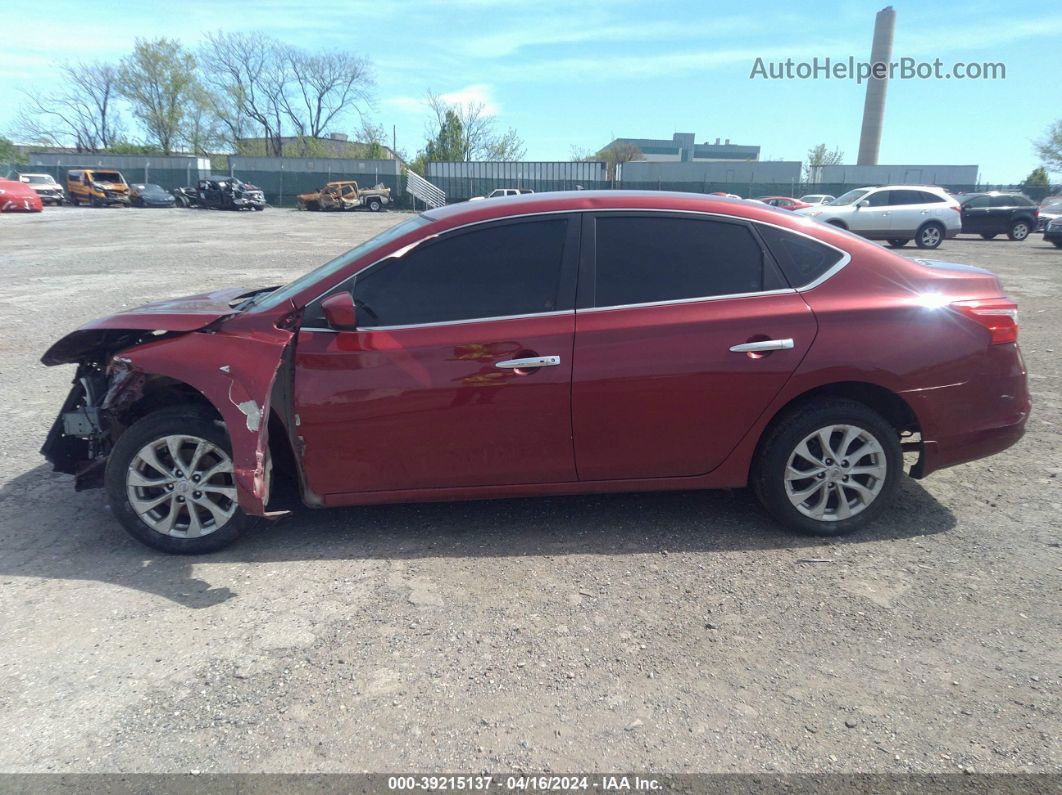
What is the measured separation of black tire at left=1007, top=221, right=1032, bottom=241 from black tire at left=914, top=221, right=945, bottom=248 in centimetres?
612

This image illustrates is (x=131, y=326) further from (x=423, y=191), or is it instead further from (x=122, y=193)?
(x=423, y=191)

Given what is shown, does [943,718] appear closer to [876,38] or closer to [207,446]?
[207,446]

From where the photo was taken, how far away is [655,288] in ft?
13.0

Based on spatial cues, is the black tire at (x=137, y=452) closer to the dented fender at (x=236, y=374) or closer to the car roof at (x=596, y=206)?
the dented fender at (x=236, y=374)

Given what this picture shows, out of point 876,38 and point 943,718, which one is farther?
point 876,38

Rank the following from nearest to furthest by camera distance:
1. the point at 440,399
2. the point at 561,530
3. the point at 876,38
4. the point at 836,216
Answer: the point at 440,399, the point at 561,530, the point at 836,216, the point at 876,38

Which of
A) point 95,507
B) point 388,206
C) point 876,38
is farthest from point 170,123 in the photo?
point 95,507

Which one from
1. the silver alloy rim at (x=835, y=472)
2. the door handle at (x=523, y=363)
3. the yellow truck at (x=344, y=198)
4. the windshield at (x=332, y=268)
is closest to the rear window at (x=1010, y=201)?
the silver alloy rim at (x=835, y=472)

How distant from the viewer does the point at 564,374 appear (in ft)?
12.5

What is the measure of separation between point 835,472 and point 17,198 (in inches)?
1656

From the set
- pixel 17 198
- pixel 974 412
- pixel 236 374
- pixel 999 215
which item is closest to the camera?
pixel 236 374

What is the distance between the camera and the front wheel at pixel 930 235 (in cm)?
2253

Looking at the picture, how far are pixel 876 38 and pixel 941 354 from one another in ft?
256

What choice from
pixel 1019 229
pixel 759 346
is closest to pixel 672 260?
pixel 759 346
